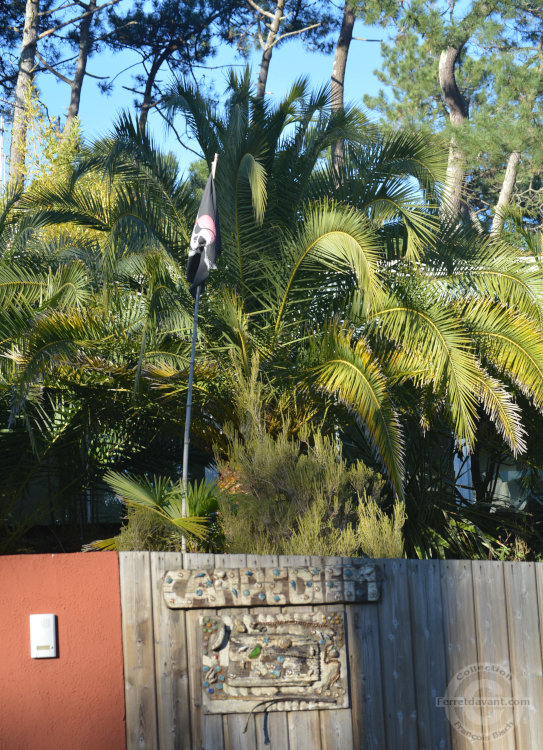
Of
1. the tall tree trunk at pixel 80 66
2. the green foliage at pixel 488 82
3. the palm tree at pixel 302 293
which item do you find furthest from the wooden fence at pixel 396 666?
the tall tree trunk at pixel 80 66

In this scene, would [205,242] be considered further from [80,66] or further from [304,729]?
[80,66]

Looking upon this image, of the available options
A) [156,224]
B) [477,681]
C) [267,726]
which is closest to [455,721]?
[477,681]

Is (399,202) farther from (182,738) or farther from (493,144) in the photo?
(493,144)

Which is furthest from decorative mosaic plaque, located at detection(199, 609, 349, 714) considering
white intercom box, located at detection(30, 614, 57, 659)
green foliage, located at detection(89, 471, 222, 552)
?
green foliage, located at detection(89, 471, 222, 552)

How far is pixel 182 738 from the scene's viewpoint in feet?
16.8

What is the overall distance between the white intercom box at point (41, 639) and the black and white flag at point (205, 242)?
3.47 meters

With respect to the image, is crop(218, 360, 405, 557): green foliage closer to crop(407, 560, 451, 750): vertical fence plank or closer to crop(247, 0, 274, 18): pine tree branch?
crop(407, 560, 451, 750): vertical fence plank

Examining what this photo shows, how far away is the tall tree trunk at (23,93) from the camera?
17.5m

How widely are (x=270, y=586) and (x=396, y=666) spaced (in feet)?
2.90

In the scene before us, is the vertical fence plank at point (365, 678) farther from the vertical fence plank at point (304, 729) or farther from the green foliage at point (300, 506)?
the green foliage at point (300, 506)

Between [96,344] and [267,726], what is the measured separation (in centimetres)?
448

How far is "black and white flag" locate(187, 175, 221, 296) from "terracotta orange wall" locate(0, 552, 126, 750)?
318 cm

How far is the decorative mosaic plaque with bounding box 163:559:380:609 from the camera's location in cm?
520

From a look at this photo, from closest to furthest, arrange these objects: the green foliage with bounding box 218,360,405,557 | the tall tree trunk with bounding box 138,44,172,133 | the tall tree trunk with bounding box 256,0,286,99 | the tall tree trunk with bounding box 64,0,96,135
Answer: the green foliage with bounding box 218,360,405,557 < the tall tree trunk with bounding box 256,0,286,99 < the tall tree trunk with bounding box 64,0,96,135 < the tall tree trunk with bounding box 138,44,172,133
